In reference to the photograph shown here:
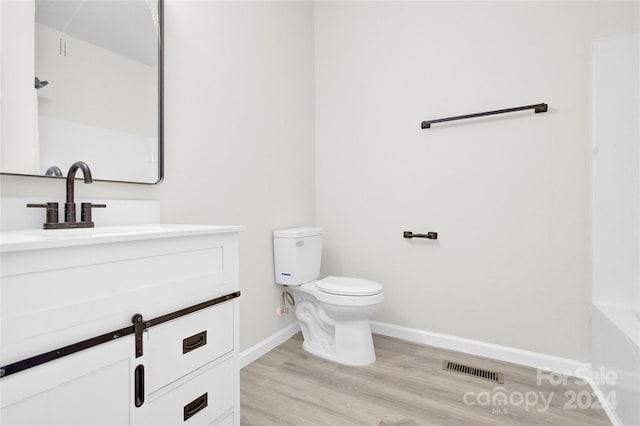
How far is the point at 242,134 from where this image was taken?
6.07ft

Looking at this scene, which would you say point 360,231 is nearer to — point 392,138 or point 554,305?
point 392,138

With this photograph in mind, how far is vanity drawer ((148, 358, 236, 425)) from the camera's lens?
933 millimetres

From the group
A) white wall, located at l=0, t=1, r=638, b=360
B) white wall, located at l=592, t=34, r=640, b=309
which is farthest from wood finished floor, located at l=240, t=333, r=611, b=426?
white wall, located at l=592, t=34, r=640, b=309

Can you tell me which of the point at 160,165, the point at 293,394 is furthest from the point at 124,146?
the point at 293,394

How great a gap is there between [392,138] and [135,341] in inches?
74.8

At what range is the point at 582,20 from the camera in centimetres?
171

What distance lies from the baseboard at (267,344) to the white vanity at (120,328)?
676 mm

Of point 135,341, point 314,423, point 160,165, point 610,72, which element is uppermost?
point 610,72

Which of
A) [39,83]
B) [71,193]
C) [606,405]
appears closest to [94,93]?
[39,83]

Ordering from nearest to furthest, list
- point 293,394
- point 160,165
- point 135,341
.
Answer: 1. point 135,341
2. point 160,165
3. point 293,394

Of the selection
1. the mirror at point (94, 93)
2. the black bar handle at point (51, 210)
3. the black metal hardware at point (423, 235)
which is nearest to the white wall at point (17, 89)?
the mirror at point (94, 93)

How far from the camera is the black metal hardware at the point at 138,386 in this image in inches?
33.6

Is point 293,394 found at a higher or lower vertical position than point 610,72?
lower

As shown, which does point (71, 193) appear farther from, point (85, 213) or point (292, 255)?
point (292, 255)
